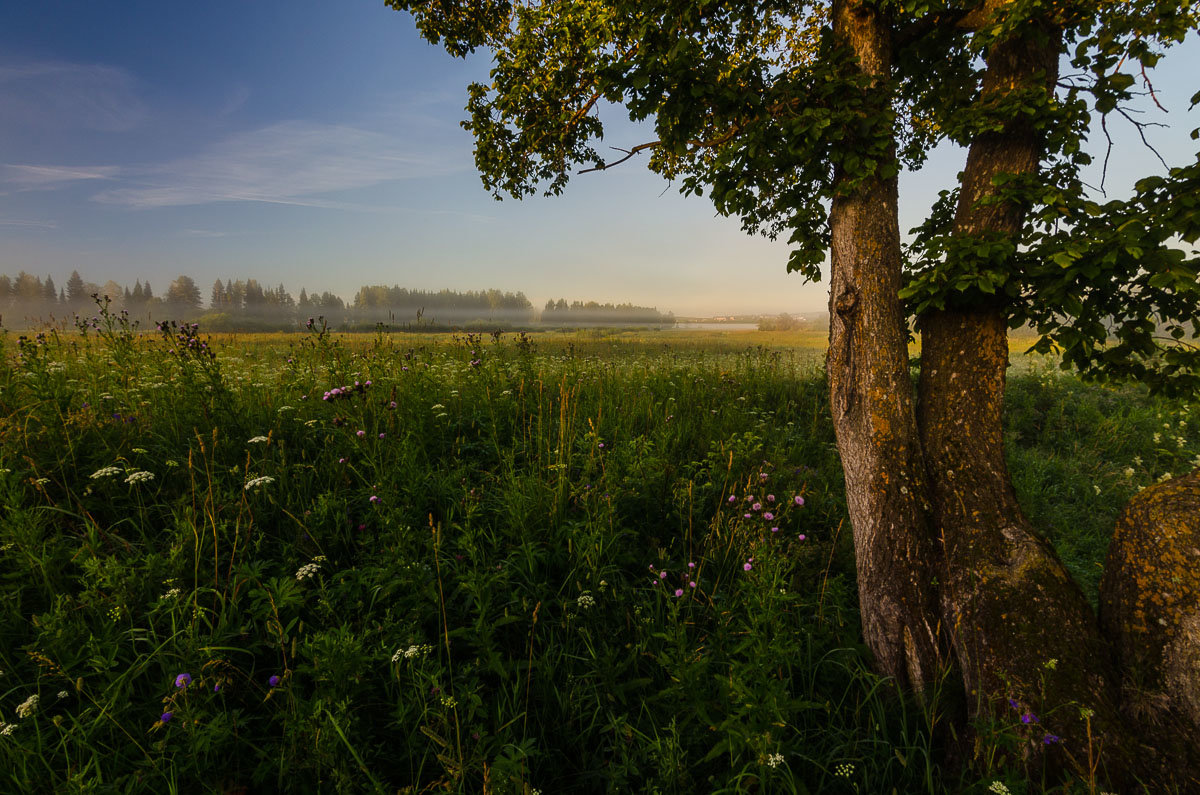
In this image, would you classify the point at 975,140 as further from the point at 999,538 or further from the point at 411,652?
the point at 411,652

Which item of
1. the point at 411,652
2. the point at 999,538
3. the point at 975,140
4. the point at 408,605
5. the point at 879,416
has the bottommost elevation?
the point at 408,605

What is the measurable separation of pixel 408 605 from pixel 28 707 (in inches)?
54.1

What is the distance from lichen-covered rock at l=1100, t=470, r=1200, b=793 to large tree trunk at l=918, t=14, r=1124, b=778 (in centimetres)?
11

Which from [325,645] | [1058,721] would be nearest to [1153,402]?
[1058,721]

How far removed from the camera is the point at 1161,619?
85.1 inches

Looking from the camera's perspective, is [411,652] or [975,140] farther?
[975,140]

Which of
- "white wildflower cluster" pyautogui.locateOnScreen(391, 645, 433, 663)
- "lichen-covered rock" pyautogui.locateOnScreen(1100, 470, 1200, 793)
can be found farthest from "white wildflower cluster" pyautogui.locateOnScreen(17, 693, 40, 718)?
"lichen-covered rock" pyautogui.locateOnScreen(1100, 470, 1200, 793)

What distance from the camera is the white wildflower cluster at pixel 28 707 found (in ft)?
5.43

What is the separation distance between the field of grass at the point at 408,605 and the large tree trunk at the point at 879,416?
269 mm

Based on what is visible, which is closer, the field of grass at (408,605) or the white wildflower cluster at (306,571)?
the field of grass at (408,605)

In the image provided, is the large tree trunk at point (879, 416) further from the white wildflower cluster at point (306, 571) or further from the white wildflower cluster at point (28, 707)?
the white wildflower cluster at point (28, 707)

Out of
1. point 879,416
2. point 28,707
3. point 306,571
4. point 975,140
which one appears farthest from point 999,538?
point 28,707

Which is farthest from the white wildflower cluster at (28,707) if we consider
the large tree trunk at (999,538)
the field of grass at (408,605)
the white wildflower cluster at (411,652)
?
the large tree trunk at (999,538)

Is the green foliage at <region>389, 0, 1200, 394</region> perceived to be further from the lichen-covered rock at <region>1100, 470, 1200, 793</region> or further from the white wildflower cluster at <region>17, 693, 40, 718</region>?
the white wildflower cluster at <region>17, 693, 40, 718</region>
